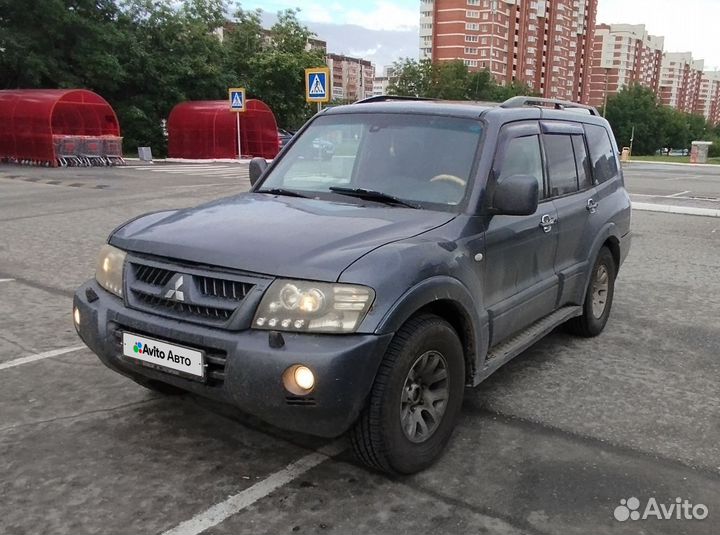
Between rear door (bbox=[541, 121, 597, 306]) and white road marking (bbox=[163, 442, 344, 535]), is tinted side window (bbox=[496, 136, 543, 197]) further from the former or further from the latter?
white road marking (bbox=[163, 442, 344, 535])

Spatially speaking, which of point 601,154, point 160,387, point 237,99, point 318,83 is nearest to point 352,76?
point 237,99

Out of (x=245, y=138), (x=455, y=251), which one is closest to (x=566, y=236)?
(x=455, y=251)

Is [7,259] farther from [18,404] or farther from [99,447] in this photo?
[99,447]

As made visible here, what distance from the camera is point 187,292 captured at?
286 cm

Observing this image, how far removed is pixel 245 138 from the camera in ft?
100

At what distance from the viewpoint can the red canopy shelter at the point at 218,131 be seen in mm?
29125

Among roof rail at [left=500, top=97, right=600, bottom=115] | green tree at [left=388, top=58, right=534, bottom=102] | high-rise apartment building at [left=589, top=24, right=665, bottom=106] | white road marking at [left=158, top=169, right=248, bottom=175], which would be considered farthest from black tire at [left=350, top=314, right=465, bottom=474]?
high-rise apartment building at [left=589, top=24, right=665, bottom=106]

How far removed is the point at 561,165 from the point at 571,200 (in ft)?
0.84

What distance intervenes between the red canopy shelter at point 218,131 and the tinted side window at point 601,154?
81.9 ft

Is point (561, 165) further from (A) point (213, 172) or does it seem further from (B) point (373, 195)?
(A) point (213, 172)

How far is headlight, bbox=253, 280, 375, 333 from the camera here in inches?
105

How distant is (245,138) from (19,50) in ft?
32.2

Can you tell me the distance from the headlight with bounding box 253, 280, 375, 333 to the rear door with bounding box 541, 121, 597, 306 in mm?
2168

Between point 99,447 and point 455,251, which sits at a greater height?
point 455,251
